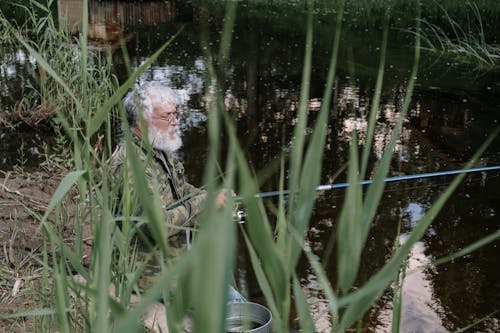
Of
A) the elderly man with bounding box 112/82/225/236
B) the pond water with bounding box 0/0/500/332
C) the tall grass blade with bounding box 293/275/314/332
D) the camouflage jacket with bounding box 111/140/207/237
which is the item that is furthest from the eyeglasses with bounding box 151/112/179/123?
the tall grass blade with bounding box 293/275/314/332

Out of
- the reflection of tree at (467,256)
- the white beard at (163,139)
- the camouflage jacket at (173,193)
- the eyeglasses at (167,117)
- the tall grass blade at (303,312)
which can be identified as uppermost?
the tall grass blade at (303,312)

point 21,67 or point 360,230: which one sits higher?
point 360,230

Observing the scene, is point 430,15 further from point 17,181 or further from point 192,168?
point 17,181

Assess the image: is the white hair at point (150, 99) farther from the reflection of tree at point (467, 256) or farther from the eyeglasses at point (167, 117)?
the reflection of tree at point (467, 256)

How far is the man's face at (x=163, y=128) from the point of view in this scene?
2863 millimetres

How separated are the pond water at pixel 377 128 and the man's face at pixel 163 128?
34 cm

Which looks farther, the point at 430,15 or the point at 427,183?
the point at 430,15

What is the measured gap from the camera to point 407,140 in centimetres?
610

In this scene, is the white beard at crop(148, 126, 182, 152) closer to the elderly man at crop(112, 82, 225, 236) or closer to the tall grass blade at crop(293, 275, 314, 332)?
the elderly man at crop(112, 82, 225, 236)

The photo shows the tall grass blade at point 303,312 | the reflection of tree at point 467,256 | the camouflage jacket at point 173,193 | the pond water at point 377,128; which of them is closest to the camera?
the tall grass blade at point 303,312

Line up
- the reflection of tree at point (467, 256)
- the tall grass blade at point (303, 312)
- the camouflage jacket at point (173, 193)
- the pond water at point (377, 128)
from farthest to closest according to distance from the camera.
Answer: the pond water at point (377, 128) < the reflection of tree at point (467, 256) < the camouflage jacket at point (173, 193) < the tall grass blade at point (303, 312)

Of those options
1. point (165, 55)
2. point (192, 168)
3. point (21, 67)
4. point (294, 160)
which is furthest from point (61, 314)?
point (165, 55)

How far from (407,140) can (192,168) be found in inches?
68.8

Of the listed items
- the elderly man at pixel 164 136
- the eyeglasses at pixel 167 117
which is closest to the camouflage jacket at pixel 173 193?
the elderly man at pixel 164 136
